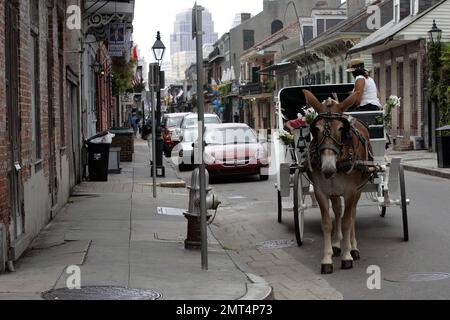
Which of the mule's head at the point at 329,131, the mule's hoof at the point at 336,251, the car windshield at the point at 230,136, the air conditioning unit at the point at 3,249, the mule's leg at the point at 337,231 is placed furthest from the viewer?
the car windshield at the point at 230,136

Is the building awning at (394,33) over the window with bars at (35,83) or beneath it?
over

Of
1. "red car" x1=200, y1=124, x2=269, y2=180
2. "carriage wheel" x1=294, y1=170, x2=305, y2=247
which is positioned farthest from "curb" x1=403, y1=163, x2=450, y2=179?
"carriage wheel" x1=294, y1=170, x2=305, y2=247

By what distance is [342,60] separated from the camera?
42062 mm

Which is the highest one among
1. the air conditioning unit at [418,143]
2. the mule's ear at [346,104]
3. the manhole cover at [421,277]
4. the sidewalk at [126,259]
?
the mule's ear at [346,104]

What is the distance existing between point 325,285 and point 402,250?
1.97 metres

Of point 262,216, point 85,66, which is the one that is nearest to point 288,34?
point 85,66

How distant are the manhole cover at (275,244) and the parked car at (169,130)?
2279 cm

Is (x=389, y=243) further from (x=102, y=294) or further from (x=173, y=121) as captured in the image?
(x=173, y=121)

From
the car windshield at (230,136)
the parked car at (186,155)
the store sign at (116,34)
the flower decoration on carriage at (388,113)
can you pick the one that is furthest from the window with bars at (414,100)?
the flower decoration on carriage at (388,113)

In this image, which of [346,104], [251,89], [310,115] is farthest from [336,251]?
[251,89]

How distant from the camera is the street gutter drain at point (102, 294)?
22.2 feet

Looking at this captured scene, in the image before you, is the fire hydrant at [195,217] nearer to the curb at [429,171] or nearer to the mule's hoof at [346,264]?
the mule's hoof at [346,264]

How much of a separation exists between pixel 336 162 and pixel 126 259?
255 centimetres

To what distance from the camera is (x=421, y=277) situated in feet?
26.2
